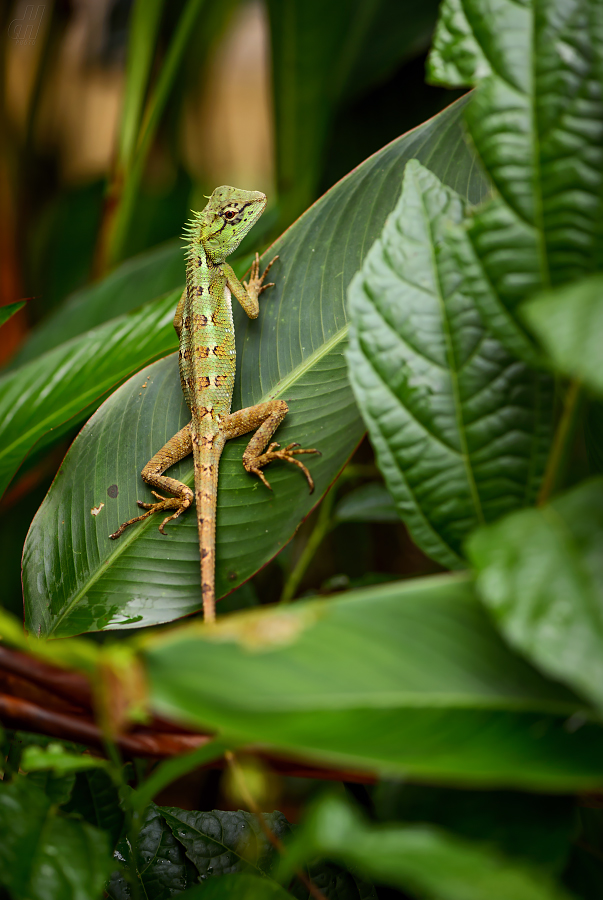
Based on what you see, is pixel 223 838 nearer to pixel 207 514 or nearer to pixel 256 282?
pixel 207 514

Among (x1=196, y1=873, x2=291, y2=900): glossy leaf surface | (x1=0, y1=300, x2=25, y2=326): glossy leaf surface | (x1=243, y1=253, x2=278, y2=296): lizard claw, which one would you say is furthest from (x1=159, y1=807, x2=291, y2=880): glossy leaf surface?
(x1=243, y1=253, x2=278, y2=296): lizard claw

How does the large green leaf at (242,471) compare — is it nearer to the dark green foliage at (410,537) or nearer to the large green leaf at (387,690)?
the dark green foliage at (410,537)

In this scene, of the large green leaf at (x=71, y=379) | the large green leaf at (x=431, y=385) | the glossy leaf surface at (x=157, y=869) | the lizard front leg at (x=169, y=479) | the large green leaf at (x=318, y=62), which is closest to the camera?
the large green leaf at (x=431, y=385)

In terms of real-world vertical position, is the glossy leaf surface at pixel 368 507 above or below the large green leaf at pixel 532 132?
below

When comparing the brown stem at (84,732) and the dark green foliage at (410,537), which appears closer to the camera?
the dark green foliage at (410,537)

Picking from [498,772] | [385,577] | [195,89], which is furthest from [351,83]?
[498,772]

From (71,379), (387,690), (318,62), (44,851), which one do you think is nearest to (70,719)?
(44,851)

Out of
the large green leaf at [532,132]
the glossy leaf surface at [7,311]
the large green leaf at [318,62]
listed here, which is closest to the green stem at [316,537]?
the glossy leaf surface at [7,311]
